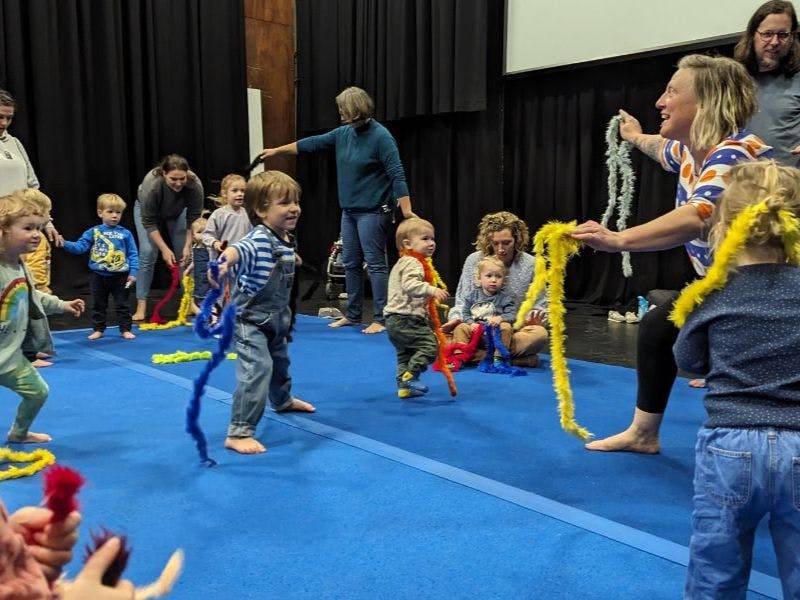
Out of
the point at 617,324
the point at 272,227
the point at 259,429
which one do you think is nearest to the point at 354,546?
the point at 259,429

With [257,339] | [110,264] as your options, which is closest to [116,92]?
[110,264]

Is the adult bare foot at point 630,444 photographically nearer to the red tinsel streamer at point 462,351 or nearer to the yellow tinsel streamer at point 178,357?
the red tinsel streamer at point 462,351

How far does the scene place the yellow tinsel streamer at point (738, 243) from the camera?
1.31 m

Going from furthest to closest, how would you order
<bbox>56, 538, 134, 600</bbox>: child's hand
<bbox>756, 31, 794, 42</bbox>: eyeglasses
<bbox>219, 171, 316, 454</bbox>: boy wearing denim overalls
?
1. <bbox>756, 31, 794, 42</bbox>: eyeglasses
2. <bbox>219, 171, 316, 454</bbox>: boy wearing denim overalls
3. <bbox>56, 538, 134, 600</bbox>: child's hand

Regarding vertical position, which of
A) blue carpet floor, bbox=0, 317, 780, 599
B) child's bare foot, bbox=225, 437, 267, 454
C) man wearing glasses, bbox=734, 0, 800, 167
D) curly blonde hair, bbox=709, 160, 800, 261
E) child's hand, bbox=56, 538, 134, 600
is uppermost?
man wearing glasses, bbox=734, 0, 800, 167

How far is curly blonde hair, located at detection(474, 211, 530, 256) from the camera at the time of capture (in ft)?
13.0

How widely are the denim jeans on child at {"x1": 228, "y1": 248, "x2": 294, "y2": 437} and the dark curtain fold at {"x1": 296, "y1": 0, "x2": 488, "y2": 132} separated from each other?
4.48m

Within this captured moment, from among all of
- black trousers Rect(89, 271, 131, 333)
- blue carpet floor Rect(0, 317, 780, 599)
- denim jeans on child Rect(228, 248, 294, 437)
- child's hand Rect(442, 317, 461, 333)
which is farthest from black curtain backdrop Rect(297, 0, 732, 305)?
denim jeans on child Rect(228, 248, 294, 437)

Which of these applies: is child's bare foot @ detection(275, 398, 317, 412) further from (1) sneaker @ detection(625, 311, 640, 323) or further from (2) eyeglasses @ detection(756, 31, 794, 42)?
(1) sneaker @ detection(625, 311, 640, 323)

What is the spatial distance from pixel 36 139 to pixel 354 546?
20.7 ft

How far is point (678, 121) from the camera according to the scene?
6.81ft

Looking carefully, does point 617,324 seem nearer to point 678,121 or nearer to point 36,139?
point 678,121

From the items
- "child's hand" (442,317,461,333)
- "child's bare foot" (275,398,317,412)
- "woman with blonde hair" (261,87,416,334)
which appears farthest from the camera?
"woman with blonde hair" (261,87,416,334)

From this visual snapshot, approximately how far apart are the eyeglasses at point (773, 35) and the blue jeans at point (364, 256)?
275 cm
